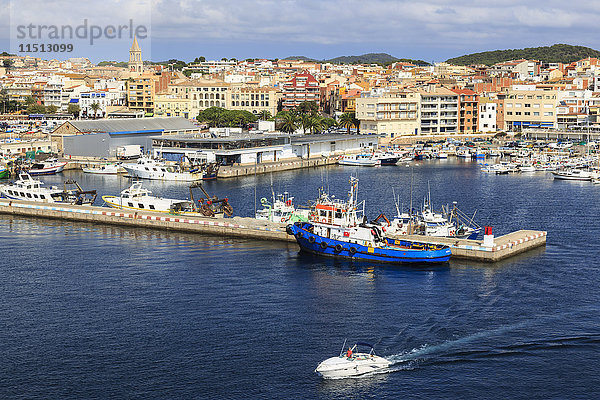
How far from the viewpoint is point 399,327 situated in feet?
74.2

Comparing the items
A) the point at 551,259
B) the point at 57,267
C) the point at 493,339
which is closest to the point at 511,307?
the point at 493,339

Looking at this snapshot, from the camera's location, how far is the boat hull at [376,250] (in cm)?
2934

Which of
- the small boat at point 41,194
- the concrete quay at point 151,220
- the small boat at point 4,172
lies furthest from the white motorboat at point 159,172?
the concrete quay at point 151,220

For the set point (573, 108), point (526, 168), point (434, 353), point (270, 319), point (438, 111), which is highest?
point (573, 108)

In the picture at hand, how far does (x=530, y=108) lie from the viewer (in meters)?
87.5

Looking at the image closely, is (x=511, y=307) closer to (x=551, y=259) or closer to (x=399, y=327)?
(x=399, y=327)

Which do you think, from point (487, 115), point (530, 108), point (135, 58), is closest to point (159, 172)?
point (487, 115)

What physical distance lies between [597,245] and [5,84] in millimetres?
101932

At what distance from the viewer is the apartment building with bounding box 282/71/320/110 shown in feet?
318

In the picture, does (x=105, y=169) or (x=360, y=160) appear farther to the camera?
(x=360, y=160)

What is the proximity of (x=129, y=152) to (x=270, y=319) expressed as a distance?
1714 inches

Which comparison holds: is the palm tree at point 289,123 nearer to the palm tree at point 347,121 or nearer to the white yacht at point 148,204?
the palm tree at point 347,121

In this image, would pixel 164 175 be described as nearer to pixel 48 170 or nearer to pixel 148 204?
pixel 48 170

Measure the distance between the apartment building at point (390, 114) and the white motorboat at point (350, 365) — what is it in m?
61.9
